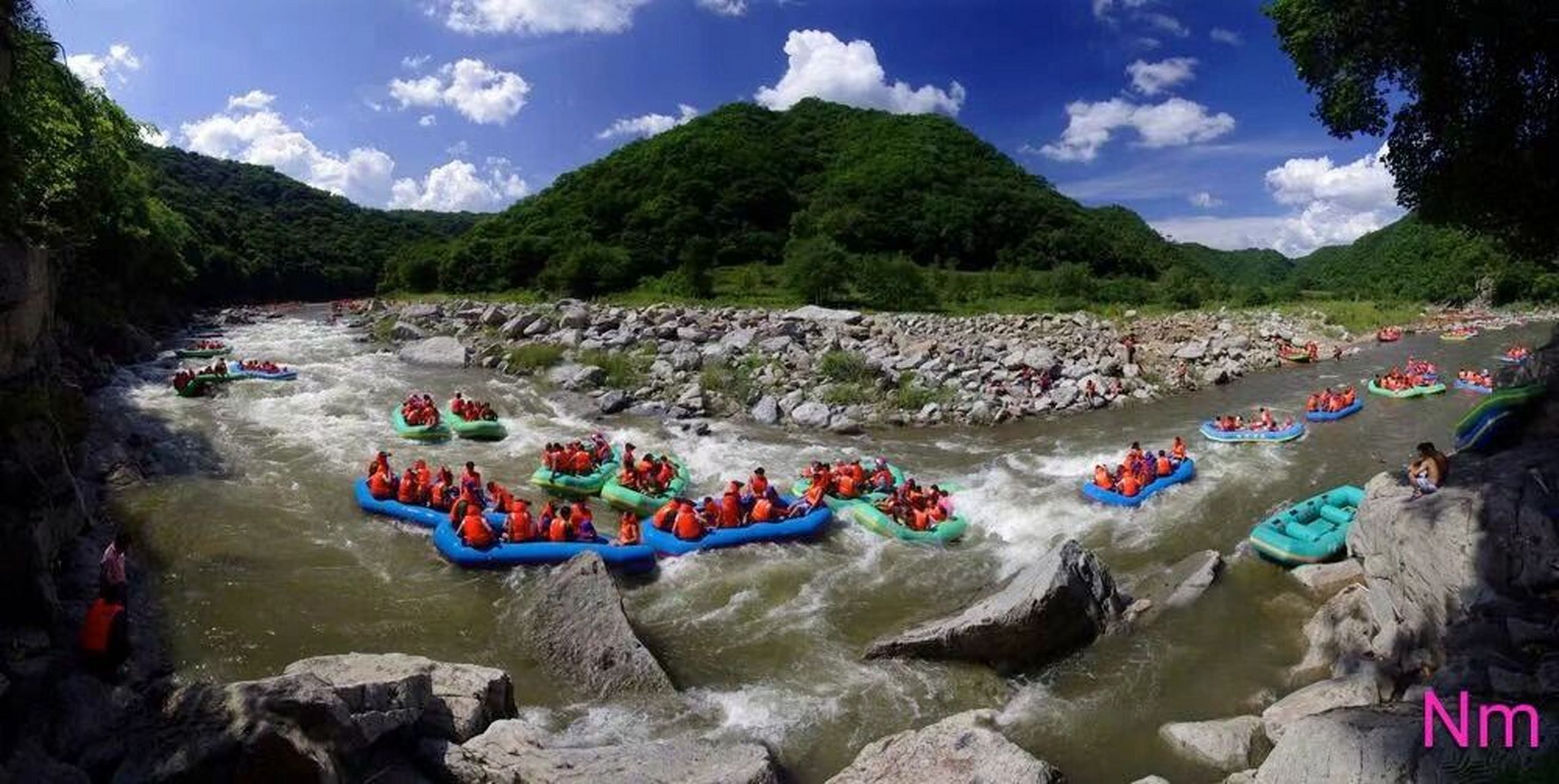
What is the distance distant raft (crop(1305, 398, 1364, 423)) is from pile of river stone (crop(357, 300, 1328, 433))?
13.6 ft

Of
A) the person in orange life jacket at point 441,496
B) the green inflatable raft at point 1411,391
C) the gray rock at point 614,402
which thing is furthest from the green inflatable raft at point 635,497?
the green inflatable raft at point 1411,391

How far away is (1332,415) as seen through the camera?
20109 millimetres

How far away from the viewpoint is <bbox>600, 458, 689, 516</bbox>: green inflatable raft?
14617 millimetres

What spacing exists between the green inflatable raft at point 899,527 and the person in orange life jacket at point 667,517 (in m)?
2.75

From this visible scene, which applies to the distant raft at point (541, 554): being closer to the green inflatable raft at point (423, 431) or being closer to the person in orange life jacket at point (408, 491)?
the person in orange life jacket at point (408, 491)

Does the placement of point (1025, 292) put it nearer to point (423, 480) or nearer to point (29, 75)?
point (423, 480)

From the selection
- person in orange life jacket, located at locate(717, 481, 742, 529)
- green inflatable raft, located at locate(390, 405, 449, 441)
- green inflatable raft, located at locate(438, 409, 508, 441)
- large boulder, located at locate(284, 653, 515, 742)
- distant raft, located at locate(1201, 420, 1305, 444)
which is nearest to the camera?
large boulder, located at locate(284, 653, 515, 742)

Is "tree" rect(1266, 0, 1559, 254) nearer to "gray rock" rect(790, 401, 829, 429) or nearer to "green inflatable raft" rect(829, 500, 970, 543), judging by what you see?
"green inflatable raft" rect(829, 500, 970, 543)

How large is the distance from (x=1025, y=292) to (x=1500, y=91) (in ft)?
131

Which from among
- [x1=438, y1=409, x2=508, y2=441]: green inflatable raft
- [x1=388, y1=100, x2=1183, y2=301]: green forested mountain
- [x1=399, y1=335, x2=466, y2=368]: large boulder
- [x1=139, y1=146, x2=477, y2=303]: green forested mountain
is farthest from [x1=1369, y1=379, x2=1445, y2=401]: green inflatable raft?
[x1=139, y1=146, x2=477, y2=303]: green forested mountain

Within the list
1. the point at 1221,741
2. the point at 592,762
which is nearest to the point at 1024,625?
the point at 1221,741

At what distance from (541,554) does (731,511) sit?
2.89m

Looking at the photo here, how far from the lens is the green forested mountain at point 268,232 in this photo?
201 ft

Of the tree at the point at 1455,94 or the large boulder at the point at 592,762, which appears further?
the tree at the point at 1455,94
